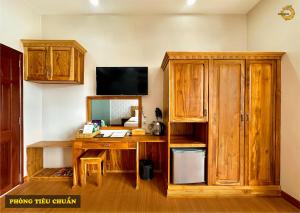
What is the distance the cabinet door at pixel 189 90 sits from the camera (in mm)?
2600

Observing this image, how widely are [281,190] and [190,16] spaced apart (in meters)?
3.31

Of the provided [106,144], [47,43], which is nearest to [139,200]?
[106,144]

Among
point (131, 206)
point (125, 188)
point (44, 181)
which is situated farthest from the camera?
point (44, 181)

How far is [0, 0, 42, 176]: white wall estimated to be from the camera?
264cm

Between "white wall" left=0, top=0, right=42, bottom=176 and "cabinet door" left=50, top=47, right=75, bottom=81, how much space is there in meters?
0.53

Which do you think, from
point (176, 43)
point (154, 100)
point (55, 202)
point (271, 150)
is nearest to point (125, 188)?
point (55, 202)

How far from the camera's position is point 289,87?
8.02 feet

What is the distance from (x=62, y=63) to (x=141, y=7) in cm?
171

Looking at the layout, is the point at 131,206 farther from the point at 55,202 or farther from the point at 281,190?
the point at 281,190

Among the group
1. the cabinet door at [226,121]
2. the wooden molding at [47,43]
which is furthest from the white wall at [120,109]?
the cabinet door at [226,121]

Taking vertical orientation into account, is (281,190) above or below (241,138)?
below

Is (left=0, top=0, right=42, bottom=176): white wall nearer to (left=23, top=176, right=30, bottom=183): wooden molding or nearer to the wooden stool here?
(left=23, top=176, right=30, bottom=183): wooden molding

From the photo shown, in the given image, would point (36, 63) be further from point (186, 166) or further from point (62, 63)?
point (186, 166)

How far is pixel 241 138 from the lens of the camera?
2.61 metres
